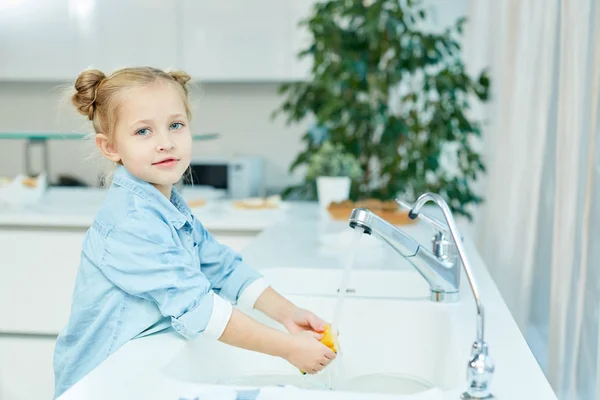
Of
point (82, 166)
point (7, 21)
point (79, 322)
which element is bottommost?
point (82, 166)

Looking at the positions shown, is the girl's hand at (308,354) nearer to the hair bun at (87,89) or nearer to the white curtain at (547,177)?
the hair bun at (87,89)

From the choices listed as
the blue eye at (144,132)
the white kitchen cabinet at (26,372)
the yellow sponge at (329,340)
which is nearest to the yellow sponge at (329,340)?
the yellow sponge at (329,340)

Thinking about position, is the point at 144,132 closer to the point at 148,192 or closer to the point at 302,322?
the point at 148,192

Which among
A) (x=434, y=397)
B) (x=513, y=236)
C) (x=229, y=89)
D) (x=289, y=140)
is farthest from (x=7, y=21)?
(x=434, y=397)

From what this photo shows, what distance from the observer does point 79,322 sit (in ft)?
4.05

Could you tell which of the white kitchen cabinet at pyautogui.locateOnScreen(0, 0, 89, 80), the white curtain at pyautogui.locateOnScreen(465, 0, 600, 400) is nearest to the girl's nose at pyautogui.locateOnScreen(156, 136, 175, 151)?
the white curtain at pyautogui.locateOnScreen(465, 0, 600, 400)

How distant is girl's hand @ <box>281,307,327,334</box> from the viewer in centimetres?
129

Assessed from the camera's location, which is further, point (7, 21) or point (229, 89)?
point (229, 89)

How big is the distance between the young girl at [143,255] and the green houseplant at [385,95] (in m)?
1.40

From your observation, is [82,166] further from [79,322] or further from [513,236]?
[79,322]

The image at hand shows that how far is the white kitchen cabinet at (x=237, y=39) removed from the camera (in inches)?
150

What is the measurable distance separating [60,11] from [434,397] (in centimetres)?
357

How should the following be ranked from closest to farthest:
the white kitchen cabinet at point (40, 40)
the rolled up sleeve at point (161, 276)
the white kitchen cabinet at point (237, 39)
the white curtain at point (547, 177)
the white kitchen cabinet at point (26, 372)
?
1. the rolled up sleeve at point (161, 276)
2. the white curtain at point (547, 177)
3. the white kitchen cabinet at point (26, 372)
4. the white kitchen cabinet at point (237, 39)
5. the white kitchen cabinet at point (40, 40)

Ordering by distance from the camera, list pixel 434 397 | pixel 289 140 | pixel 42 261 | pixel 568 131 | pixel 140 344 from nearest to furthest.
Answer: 1. pixel 434 397
2. pixel 140 344
3. pixel 568 131
4. pixel 42 261
5. pixel 289 140
